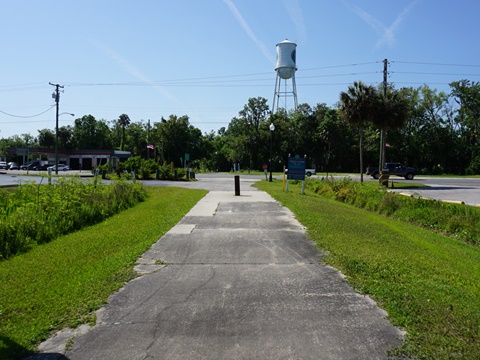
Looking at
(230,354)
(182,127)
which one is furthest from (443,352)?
(182,127)

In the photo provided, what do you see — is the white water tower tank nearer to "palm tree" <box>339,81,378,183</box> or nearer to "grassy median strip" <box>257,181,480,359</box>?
"palm tree" <box>339,81,378,183</box>

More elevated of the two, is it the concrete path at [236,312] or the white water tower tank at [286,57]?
the white water tower tank at [286,57]

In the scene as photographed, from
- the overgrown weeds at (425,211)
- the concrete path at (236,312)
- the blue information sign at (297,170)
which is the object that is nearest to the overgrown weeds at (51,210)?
the concrete path at (236,312)

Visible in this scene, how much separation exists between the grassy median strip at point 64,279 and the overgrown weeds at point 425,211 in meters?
8.52

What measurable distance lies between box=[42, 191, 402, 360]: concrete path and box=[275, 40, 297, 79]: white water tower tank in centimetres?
5378

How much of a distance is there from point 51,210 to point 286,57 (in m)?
52.1

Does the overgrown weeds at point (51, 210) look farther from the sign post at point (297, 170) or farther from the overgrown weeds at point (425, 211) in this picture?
the overgrown weeds at point (425, 211)

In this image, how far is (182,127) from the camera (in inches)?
2721

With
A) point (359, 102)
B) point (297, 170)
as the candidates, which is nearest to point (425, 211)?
point (297, 170)

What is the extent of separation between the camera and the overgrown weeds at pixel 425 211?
12482 mm

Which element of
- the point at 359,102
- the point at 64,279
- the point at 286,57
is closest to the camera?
the point at 64,279

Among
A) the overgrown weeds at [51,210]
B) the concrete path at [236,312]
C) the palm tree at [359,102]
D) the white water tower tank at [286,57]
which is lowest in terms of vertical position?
the concrete path at [236,312]

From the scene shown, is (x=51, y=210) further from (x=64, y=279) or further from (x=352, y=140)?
(x=352, y=140)

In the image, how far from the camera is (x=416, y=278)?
247 inches
